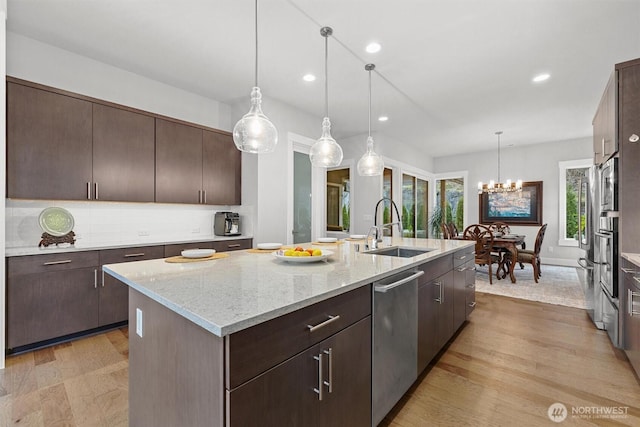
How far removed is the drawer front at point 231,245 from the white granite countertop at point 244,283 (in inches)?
65.7

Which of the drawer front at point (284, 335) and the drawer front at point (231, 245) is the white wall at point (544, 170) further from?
the drawer front at point (284, 335)

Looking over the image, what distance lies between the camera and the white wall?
6.61 metres

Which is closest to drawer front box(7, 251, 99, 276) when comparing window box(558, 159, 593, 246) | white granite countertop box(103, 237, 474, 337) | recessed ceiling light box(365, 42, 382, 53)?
white granite countertop box(103, 237, 474, 337)

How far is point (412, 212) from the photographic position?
7.32 m

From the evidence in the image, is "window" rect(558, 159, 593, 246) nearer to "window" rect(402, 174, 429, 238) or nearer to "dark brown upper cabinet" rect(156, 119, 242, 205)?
"window" rect(402, 174, 429, 238)

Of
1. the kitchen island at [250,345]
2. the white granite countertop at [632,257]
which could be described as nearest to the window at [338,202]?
the white granite countertop at [632,257]

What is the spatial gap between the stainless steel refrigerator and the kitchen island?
271cm

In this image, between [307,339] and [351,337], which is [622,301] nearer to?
[351,337]

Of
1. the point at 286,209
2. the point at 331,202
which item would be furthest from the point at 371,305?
the point at 331,202

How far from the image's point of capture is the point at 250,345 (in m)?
0.94

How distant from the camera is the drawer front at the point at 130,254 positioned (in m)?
2.87

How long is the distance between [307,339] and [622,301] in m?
2.82

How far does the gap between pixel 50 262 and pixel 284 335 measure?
8.86 feet

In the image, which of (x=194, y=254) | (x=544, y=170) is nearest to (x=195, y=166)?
(x=194, y=254)
